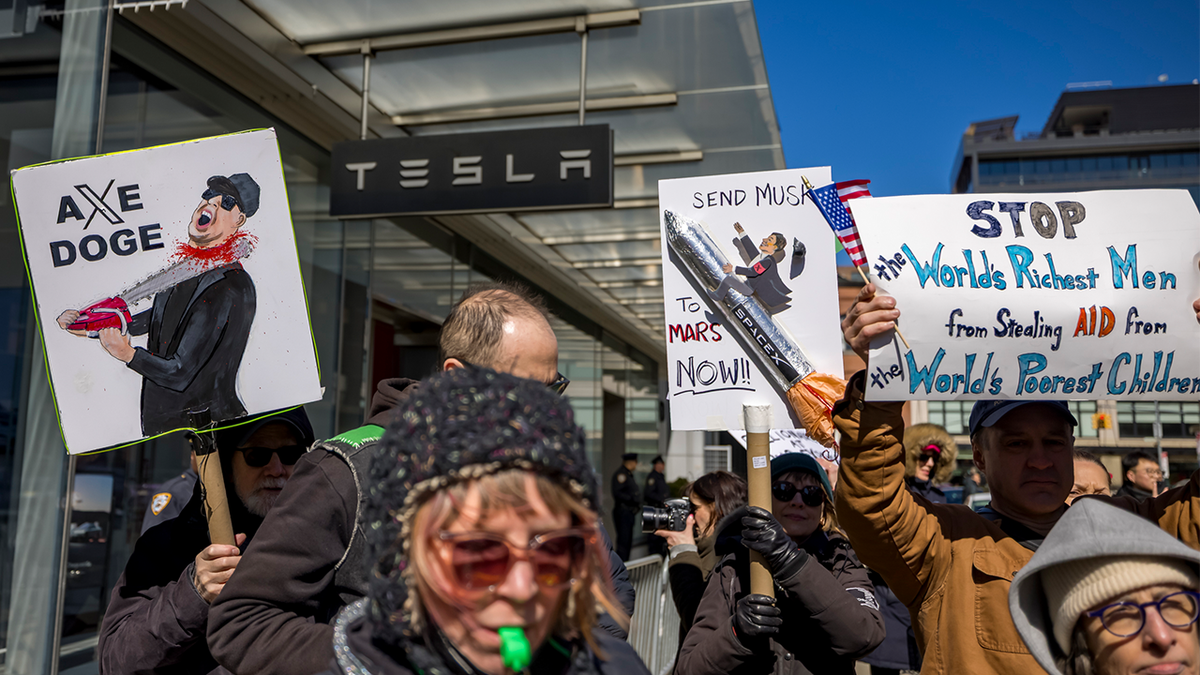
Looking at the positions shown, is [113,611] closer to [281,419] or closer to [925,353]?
[281,419]

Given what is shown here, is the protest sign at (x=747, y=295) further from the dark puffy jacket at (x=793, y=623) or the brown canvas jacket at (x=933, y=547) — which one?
the brown canvas jacket at (x=933, y=547)

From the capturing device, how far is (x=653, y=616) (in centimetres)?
631

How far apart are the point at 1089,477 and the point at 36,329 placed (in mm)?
5938

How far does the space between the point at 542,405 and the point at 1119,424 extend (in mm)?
64729

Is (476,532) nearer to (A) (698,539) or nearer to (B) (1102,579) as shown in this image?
(B) (1102,579)

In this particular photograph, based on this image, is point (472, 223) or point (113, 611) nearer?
point (113, 611)

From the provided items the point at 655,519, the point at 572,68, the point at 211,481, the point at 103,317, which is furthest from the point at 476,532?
the point at 572,68

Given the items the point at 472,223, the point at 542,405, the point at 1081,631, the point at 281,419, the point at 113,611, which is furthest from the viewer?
the point at 472,223

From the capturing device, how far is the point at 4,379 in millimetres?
4973

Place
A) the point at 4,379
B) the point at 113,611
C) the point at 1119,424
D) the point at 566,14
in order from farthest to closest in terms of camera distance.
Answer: the point at 1119,424, the point at 566,14, the point at 4,379, the point at 113,611

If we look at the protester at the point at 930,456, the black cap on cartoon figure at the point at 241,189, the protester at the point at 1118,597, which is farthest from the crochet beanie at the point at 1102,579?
the protester at the point at 930,456

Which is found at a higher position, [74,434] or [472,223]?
[472,223]

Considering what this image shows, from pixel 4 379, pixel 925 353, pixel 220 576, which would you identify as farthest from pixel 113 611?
pixel 4 379

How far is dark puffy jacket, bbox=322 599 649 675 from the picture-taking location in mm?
1142
